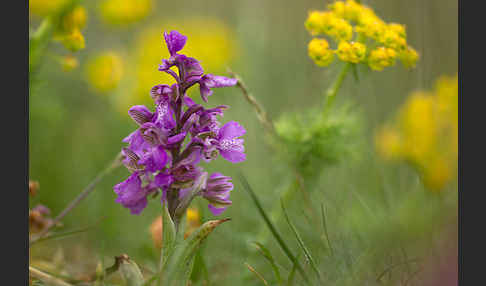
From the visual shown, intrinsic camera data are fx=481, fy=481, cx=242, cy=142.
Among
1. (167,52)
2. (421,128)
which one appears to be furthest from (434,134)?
(167,52)

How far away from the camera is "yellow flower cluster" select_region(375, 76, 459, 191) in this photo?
6.25 feet

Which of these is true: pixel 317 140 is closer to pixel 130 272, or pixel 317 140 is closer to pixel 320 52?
pixel 320 52

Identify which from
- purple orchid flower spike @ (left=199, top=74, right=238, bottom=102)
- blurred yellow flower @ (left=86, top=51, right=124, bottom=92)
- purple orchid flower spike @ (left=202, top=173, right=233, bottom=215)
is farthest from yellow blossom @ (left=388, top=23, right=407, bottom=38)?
blurred yellow flower @ (left=86, top=51, right=124, bottom=92)

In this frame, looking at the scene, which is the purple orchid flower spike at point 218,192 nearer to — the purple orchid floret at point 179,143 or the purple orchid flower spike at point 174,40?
the purple orchid floret at point 179,143

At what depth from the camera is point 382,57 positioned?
1.24m

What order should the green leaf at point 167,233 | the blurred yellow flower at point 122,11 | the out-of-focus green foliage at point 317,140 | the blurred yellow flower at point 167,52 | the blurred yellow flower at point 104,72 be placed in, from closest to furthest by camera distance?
the green leaf at point 167,233 → the out-of-focus green foliage at point 317,140 → the blurred yellow flower at point 104,72 → the blurred yellow flower at point 122,11 → the blurred yellow flower at point 167,52

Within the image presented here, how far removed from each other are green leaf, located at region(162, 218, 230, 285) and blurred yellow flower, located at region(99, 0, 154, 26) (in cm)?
152

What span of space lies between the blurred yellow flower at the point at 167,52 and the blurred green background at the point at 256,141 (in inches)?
0.4

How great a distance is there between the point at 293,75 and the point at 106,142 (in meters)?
1.03

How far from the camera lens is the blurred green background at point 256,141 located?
1.46 m

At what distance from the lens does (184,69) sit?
0.98 m

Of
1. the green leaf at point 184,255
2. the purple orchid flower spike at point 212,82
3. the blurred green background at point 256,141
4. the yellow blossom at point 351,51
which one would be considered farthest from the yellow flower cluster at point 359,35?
the green leaf at point 184,255

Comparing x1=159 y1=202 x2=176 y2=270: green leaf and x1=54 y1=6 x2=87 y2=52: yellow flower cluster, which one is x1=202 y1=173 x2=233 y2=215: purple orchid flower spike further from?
x1=54 y1=6 x2=87 y2=52: yellow flower cluster

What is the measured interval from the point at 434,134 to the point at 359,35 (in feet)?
2.81
